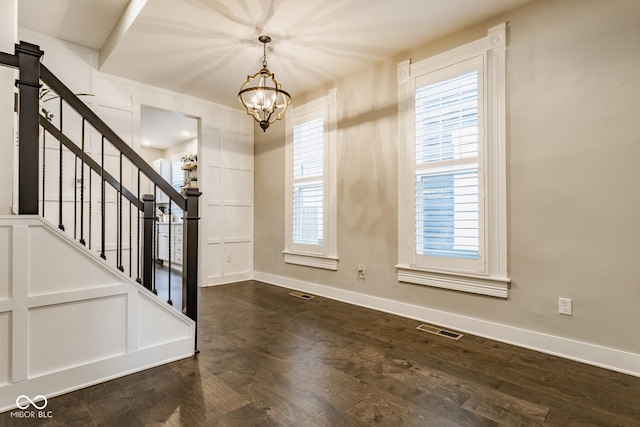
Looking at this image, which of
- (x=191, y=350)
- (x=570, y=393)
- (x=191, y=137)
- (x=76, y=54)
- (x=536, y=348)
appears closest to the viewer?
(x=570, y=393)

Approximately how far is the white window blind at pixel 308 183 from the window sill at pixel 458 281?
137 centimetres

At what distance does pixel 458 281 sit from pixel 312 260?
6.60 ft

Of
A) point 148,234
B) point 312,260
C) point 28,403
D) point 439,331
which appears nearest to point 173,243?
point 312,260

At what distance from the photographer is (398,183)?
360 centimetres

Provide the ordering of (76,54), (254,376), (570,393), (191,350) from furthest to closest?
(76,54)
(191,350)
(254,376)
(570,393)

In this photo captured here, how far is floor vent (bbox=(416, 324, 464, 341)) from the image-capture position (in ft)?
9.73

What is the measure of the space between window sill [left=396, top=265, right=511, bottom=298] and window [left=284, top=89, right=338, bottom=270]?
107cm

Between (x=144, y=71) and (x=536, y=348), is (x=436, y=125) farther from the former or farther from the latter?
(x=144, y=71)

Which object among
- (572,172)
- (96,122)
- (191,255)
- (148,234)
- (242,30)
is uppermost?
(242,30)

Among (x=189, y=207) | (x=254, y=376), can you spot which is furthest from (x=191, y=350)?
(x=189, y=207)

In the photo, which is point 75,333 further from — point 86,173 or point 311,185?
point 311,185

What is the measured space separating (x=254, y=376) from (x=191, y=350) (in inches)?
24.3

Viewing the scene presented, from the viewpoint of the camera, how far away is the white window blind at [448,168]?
3.04 metres

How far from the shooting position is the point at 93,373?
2.05 m
